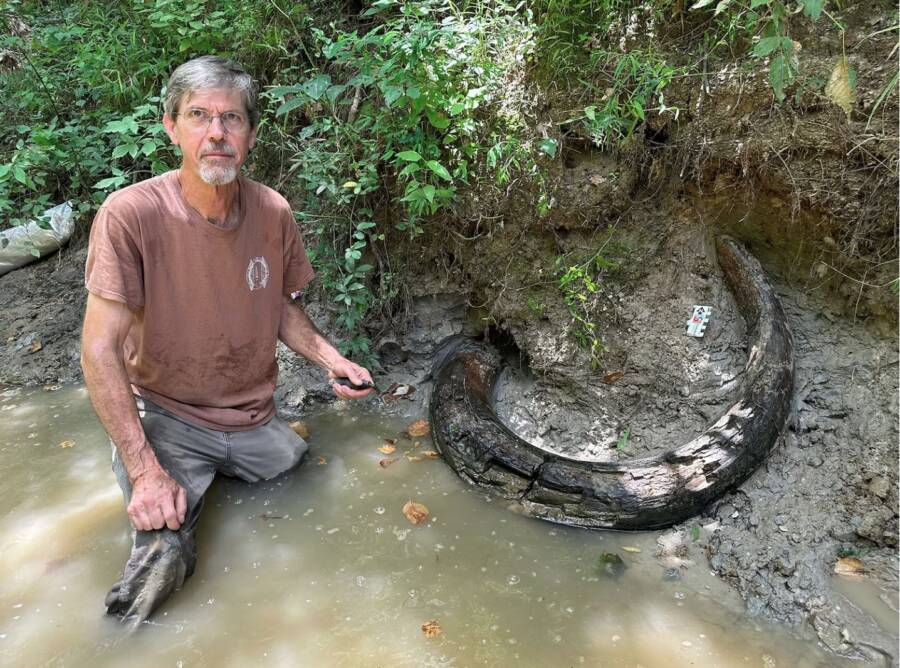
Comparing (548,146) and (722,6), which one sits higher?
(722,6)

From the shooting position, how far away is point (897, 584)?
2285 millimetres

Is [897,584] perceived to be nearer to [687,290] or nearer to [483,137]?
[687,290]

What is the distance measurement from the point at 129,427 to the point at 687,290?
2.85m

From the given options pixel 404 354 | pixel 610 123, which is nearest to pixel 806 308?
pixel 610 123

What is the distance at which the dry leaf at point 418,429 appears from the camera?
3.40 metres

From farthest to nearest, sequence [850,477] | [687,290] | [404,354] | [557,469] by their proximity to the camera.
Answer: [404,354], [687,290], [557,469], [850,477]

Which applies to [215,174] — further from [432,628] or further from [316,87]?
[432,628]

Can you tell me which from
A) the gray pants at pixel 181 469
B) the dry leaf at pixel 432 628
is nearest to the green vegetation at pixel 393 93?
the gray pants at pixel 181 469

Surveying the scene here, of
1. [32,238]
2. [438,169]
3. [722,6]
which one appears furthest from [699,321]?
[32,238]

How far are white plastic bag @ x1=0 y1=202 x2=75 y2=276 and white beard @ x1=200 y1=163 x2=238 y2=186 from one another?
263cm

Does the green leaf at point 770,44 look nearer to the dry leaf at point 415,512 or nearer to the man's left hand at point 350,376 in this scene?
the man's left hand at point 350,376

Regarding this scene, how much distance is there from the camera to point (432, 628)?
2.15m

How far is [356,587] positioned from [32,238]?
3841mm

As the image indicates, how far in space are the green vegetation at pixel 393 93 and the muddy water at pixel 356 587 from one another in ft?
3.90
